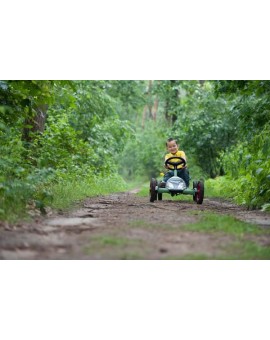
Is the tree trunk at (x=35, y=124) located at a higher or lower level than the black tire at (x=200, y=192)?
higher

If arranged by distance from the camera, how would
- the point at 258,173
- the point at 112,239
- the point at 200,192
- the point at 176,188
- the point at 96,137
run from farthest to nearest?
the point at 96,137 < the point at 176,188 < the point at 200,192 < the point at 258,173 < the point at 112,239

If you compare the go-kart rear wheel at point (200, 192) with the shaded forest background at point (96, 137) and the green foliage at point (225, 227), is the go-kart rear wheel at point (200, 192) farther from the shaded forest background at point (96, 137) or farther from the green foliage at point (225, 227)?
the green foliage at point (225, 227)

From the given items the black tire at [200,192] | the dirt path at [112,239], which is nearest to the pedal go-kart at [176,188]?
the black tire at [200,192]

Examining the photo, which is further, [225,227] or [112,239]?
[225,227]

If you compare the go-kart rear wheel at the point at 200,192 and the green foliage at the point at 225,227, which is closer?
the green foliage at the point at 225,227

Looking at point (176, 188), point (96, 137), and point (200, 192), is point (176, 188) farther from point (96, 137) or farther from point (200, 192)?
point (96, 137)

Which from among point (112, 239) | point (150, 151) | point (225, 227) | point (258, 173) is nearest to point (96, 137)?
point (258, 173)

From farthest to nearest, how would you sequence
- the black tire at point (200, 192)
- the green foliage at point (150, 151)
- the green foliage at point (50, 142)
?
the green foliage at point (150, 151) < the black tire at point (200, 192) < the green foliage at point (50, 142)

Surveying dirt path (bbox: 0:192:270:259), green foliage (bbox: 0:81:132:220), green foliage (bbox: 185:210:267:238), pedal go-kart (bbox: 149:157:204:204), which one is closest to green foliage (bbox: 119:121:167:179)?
green foliage (bbox: 0:81:132:220)

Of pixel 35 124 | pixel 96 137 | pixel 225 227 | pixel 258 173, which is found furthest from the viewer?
pixel 96 137

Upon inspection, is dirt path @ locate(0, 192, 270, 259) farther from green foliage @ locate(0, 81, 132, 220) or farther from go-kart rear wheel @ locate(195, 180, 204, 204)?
go-kart rear wheel @ locate(195, 180, 204, 204)

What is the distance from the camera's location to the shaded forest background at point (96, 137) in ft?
24.6

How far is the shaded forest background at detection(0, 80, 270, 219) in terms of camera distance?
24.6 feet

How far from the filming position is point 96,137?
20.0 m
